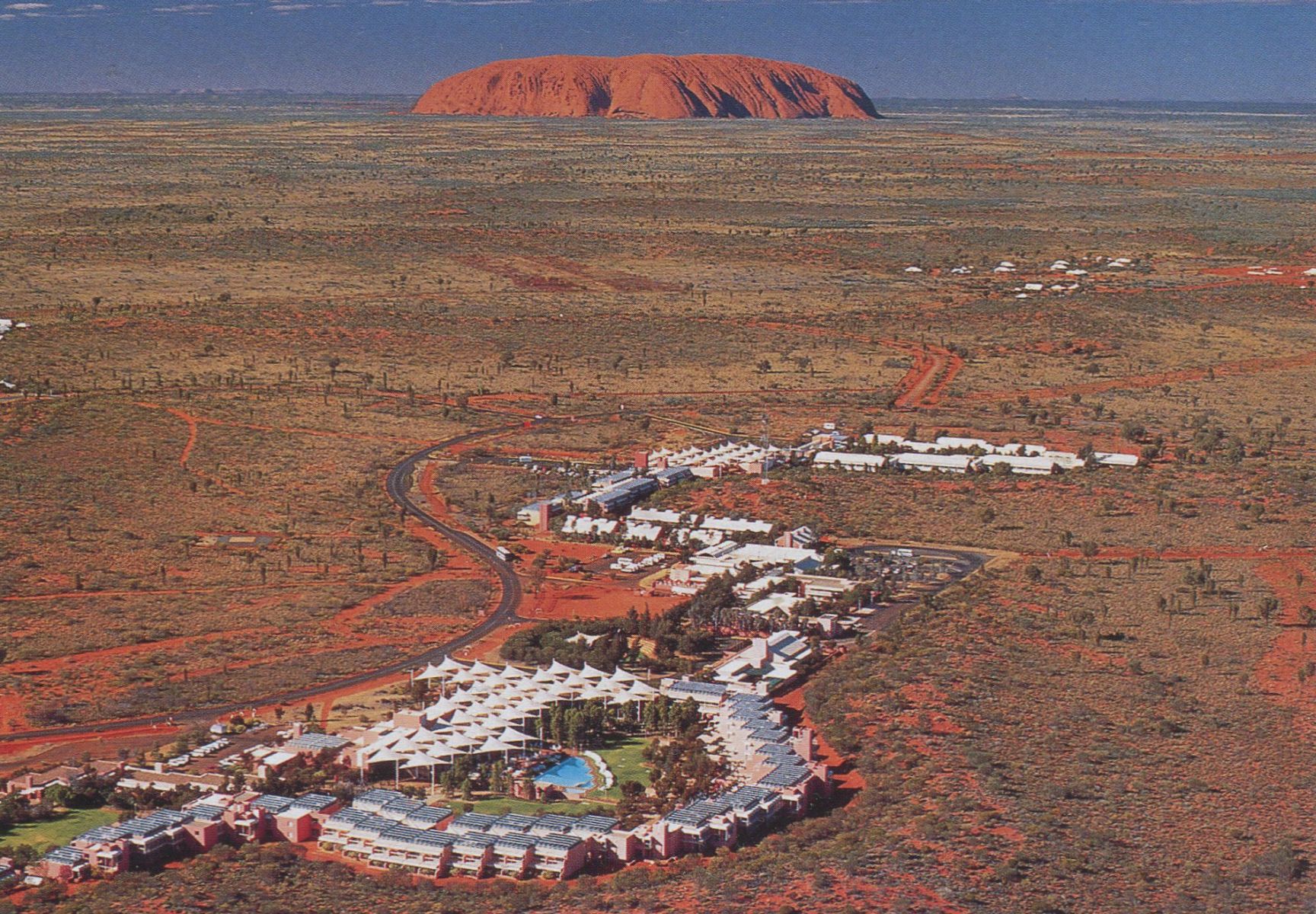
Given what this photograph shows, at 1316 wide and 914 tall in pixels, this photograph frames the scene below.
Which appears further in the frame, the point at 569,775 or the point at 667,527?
the point at 667,527

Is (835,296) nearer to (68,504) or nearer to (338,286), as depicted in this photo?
(338,286)

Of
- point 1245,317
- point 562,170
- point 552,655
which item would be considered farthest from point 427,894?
point 562,170

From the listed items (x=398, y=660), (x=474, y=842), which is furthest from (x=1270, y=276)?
(x=474, y=842)

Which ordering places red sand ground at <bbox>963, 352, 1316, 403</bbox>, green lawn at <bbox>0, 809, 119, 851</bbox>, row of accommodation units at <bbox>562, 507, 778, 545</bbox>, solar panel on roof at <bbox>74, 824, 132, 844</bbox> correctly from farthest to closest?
1. red sand ground at <bbox>963, 352, 1316, 403</bbox>
2. row of accommodation units at <bbox>562, 507, 778, 545</bbox>
3. green lawn at <bbox>0, 809, 119, 851</bbox>
4. solar panel on roof at <bbox>74, 824, 132, 844</bbox>

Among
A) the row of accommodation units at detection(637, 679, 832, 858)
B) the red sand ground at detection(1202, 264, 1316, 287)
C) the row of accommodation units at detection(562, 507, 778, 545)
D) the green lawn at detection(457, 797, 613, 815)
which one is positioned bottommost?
the green lawn at detection(457, 797, 613, 815)

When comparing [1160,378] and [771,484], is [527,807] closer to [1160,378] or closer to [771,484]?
[771,484]

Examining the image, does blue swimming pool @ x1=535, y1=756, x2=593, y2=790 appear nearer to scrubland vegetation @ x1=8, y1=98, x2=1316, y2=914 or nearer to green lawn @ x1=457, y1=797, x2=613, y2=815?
green lawn @ x1=457, y1=797, x2=613, y2=815

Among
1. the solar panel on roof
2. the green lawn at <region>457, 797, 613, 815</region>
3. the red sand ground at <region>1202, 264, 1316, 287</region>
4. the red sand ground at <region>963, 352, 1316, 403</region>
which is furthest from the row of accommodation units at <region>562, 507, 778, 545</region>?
the red sand ground at <region>1202, 264, 1316, 287</region>
